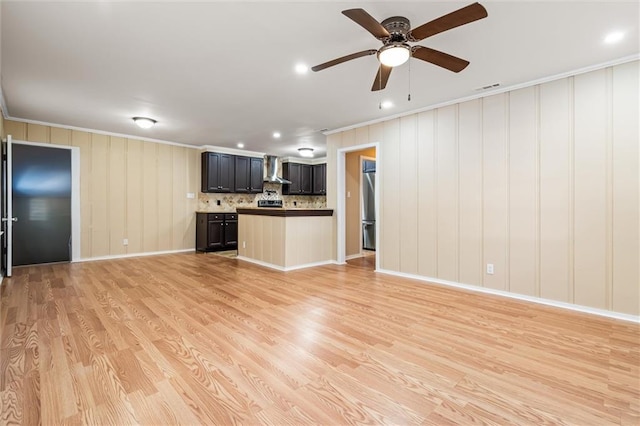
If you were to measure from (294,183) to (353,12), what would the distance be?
722 centimetres

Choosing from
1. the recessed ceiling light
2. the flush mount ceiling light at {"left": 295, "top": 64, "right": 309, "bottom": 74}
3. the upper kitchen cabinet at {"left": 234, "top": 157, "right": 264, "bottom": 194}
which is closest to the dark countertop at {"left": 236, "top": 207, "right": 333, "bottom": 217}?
the upper kitchen cabinet at {"left": 234, "top": 157, "right": 264, "bottom": 194}

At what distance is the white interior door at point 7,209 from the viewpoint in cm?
421

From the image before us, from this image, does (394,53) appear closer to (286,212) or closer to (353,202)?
(286,212)

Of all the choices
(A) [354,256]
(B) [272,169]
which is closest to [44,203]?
(B) [272,169]

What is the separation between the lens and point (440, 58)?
8.17 feet

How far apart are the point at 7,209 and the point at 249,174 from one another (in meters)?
4.73

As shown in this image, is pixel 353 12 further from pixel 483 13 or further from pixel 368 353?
pixel 368 353

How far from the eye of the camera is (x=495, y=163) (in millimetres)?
3850

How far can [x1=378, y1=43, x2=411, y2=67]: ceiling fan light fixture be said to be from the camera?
2348mm

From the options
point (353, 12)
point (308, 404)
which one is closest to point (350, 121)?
point (353, 12)

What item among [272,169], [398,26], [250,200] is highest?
[398,26]

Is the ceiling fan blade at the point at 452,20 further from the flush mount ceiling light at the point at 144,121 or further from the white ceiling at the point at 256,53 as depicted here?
the flush mount ceiling light at the point at 144,121

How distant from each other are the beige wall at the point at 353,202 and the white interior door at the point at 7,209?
17.2 ft

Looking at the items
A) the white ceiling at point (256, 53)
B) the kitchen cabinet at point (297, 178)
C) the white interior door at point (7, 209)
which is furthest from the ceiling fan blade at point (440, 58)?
the kitchen cabinet at point (297, 178)
